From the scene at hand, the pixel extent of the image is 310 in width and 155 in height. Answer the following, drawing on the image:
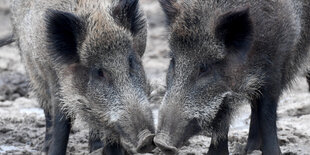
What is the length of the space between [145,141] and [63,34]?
1.31 meters

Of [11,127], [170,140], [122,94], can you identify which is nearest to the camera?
[170,140]

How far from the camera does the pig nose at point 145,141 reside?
4.83m

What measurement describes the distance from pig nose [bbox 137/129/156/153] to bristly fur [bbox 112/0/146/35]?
1150mm

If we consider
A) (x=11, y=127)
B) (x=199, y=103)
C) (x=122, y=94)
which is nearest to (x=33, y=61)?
(x=11, y=127)

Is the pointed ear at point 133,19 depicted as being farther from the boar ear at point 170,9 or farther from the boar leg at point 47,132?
the boar leg at point 47,132

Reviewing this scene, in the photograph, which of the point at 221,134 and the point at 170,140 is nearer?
the point at 170,140

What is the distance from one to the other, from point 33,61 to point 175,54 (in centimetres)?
167

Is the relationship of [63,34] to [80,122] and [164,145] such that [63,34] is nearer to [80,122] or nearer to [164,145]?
[80,122]

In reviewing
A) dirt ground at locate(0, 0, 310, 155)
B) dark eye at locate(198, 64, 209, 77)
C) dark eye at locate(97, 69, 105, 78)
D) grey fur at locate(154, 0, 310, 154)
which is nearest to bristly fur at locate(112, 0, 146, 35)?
dirt ground at locate(0, 0, 310, 155)

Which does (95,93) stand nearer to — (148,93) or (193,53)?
(148,93)

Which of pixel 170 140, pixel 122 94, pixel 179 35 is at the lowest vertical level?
pixel 170 140

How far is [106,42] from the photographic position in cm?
545

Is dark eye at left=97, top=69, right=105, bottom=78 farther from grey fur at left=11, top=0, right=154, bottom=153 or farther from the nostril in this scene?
the nostril

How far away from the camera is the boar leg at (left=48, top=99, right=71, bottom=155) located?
5.96 m
